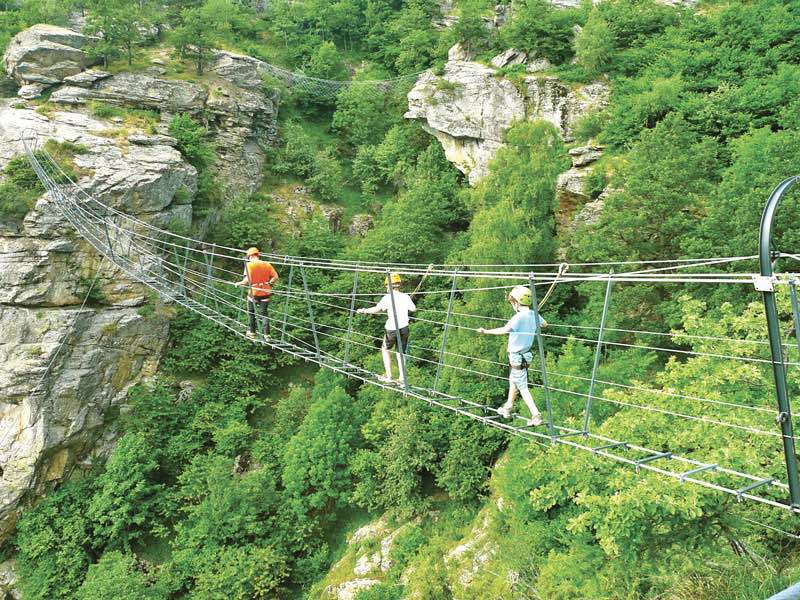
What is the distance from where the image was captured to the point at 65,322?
1473 centimetres

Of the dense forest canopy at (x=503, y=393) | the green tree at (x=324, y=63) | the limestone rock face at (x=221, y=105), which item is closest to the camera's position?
the dense forest canopy at (x=503, y=393)

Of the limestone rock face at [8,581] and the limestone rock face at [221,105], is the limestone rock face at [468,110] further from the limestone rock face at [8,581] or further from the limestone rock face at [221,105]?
the limestone rock face at [8,581]

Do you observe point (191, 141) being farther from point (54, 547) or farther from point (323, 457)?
point (54, 547)

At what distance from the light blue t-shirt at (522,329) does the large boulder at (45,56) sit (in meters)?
21.9

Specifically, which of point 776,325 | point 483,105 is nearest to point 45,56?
point 483,105

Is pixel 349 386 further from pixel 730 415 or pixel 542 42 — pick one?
pixel 542 42

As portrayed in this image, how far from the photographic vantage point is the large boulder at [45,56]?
1897cm

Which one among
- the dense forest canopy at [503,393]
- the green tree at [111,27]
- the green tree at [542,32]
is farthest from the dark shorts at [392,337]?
the green tree at [111,27]

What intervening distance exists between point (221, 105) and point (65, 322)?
11762 millimetres

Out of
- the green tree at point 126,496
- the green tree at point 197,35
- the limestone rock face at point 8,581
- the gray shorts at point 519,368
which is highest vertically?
the green tree at point 197,35

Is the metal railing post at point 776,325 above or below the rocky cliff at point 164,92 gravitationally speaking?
below

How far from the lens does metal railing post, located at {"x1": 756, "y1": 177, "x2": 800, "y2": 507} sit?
2598 millimetres

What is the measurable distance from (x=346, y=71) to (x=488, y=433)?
24.9m

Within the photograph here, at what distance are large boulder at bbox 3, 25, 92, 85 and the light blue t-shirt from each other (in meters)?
21.9
